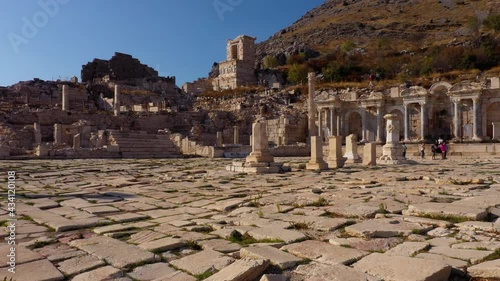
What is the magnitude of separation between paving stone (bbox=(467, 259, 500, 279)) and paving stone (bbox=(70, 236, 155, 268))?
9.05 feet

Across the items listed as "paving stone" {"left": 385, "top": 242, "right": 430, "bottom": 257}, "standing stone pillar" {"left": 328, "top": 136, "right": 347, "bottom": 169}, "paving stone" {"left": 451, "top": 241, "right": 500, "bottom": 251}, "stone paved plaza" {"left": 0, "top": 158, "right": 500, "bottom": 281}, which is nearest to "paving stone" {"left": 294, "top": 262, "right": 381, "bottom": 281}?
"stone paved plaza" {"left": 0, "top": 158, "right": 500, "bottom": 281}

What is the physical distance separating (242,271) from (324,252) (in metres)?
1.01

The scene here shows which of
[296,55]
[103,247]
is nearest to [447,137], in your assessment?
[103,247]

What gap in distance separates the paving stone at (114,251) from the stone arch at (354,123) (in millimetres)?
32449

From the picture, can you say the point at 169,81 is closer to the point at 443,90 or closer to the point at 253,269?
the point at 443,90

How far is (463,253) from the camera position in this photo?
11.7 ft

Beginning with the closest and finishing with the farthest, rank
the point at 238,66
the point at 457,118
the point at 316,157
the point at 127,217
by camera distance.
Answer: the point at 127,217 → the point at 316,157 → the point at 457,118 → the point at 238,66

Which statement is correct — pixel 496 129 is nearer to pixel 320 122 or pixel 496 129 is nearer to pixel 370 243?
pixel 320 122

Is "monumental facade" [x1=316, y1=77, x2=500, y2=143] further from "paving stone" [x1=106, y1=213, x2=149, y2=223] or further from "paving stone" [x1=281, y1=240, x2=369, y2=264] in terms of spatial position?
"paving stone" [x1=281, y1=240, x2=369, y2=264]

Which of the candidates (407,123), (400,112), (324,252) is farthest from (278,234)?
(400,112)

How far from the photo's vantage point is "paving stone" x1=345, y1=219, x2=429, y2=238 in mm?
4398

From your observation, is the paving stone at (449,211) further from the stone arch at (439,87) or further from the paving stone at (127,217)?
the stone arch at (439,87)

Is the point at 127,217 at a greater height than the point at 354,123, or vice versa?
the point at 354,123

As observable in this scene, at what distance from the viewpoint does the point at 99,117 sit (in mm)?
38531
